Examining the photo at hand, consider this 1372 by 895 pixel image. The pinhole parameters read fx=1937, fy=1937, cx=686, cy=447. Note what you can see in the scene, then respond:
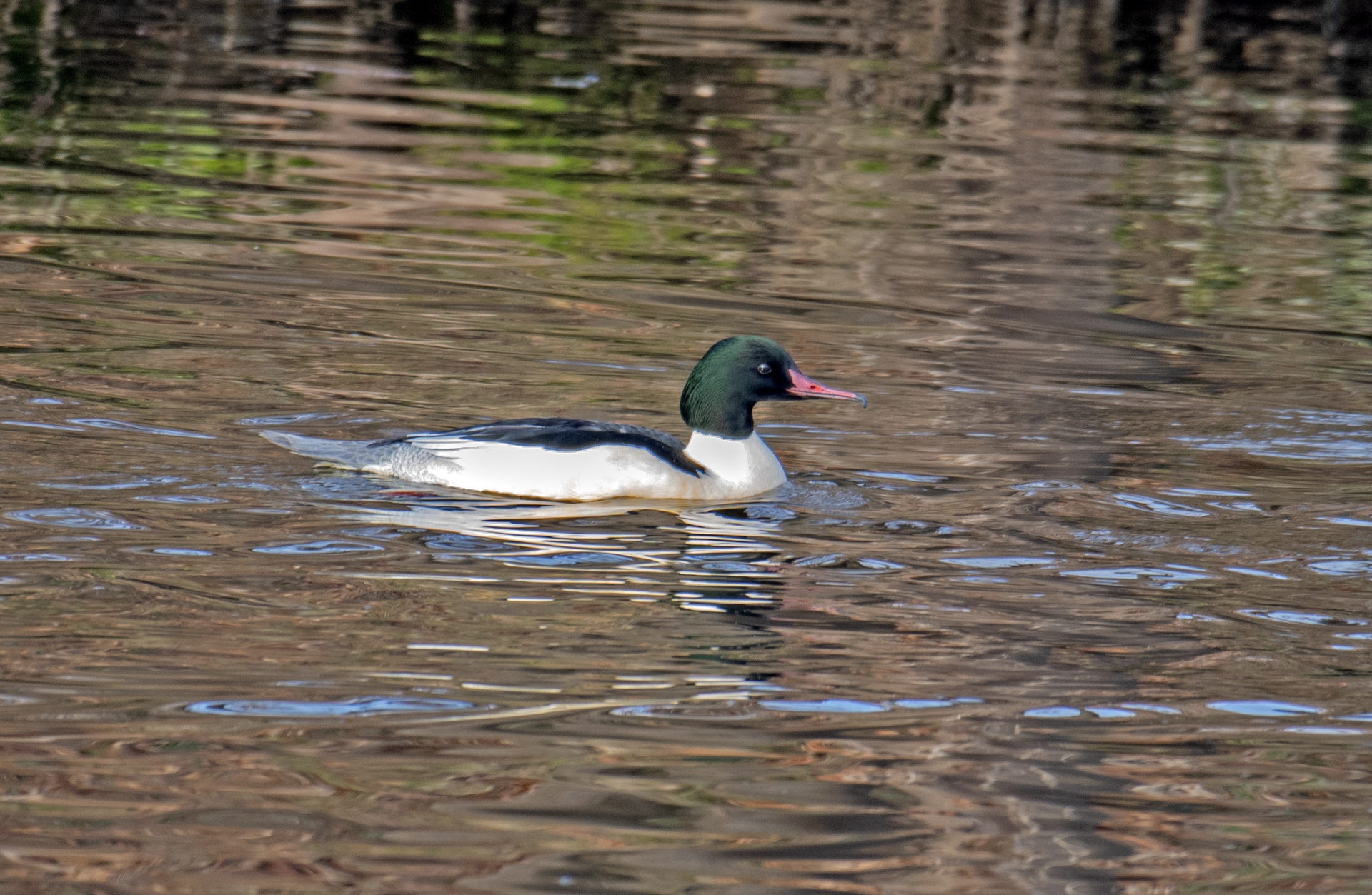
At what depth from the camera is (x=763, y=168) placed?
16.7 metres

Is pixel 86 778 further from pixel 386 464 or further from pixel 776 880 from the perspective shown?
pixel 386 464

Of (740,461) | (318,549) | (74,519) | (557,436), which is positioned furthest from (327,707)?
(740,461)

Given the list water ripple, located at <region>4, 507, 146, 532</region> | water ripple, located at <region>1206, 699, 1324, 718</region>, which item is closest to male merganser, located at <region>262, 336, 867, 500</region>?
water ripple, located at <region>4, 507, 146, 532</region>

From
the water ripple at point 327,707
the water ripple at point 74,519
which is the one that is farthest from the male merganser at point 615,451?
the water ripple at point 327,707

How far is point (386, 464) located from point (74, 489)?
122 centimetres

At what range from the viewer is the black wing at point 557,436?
7477mm

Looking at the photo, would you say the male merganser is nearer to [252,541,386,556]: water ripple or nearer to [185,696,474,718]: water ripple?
[252,541,386,556]: water ripple

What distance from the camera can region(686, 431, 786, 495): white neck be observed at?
26.0 feet

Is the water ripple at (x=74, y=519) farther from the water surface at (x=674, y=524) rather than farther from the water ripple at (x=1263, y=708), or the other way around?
the water ripple at (x=1263, y=708)

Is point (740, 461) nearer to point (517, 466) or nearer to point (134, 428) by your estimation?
point (517, 466)

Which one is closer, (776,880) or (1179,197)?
(776,880)

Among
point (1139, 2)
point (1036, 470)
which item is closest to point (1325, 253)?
point (1036, 470)

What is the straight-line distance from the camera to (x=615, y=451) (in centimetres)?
755

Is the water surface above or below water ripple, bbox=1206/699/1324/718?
above
